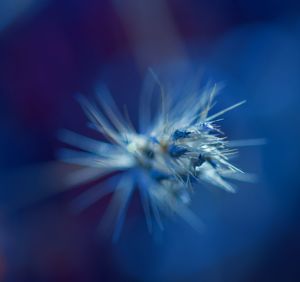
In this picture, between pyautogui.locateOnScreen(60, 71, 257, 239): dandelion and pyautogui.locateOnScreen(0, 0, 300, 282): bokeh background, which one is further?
pyautogui.locateOnScreen(0, 0, 300, 282): bokeh background

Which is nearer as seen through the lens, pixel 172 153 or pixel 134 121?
pixel 172 153

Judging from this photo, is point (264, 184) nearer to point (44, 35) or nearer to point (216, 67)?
point (216, 67)

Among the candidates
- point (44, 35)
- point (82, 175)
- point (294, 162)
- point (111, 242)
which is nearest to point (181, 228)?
point (111, 242)

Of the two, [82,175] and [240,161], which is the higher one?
[240,161]

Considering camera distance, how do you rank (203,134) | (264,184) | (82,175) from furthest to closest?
(264,184), (82,175), (203,134)

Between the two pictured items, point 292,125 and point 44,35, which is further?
point 292,125

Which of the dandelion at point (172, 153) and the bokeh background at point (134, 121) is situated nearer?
the dandelion at point (172, 153)

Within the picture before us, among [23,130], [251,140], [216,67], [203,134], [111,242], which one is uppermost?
[216,67]

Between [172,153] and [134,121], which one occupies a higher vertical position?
[134,121]
